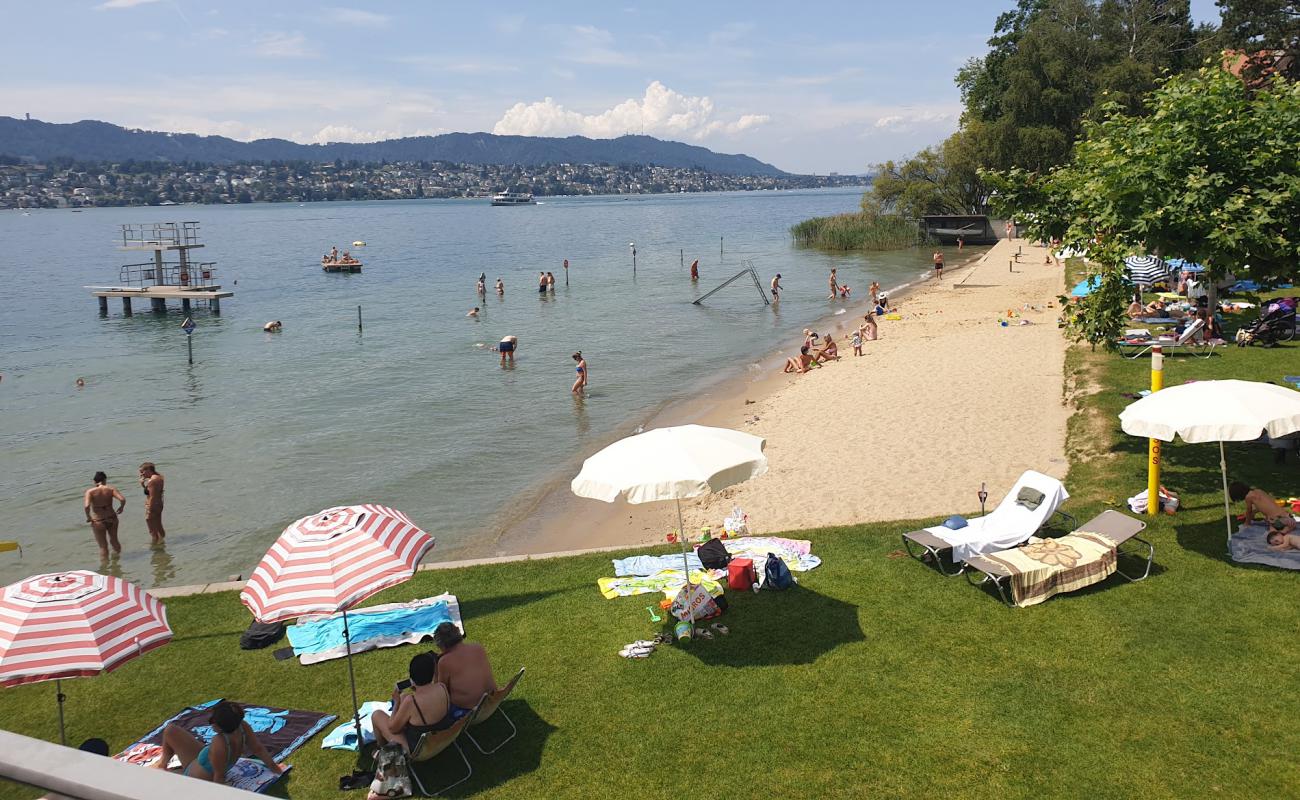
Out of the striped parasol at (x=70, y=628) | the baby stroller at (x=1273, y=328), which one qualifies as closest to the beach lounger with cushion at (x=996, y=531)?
the striped parasol at (x=70, y=628)

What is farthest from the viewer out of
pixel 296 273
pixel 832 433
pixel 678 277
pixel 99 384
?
pixel 296 273

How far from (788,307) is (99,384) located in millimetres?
28881

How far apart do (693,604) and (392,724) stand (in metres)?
3.21

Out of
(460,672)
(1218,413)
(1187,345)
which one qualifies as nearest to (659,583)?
(460,672)

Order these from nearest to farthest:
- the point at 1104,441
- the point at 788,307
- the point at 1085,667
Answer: the point at 1085,667 → the point at 1104,441 → the point at 788,307

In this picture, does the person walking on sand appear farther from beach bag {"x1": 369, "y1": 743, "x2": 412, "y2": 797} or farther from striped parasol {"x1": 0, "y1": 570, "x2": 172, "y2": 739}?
beach bag {"x1": 369, "y1": 743, "x2": 412, "y2": 797}

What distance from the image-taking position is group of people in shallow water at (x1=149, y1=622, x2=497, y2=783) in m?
6.95

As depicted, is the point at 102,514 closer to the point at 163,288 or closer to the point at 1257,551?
the point at 1257,551

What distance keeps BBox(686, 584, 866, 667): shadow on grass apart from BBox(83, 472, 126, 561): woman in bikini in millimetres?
11612

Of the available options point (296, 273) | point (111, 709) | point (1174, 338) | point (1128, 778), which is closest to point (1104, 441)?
point (1174, 338)

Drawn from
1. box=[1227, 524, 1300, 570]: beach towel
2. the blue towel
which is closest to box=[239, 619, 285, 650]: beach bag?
the blue towel

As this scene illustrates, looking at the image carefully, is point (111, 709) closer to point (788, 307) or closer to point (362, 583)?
point (362, 583)

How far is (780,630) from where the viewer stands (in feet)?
29.8

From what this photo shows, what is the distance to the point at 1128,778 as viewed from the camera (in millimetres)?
6523
